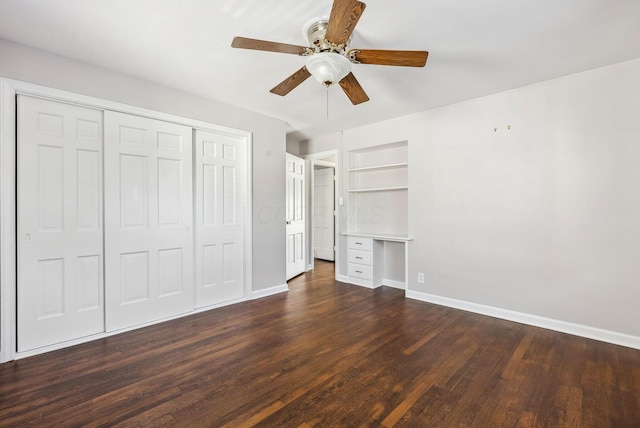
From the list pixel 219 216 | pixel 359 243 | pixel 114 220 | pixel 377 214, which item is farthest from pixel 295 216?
pixel 114 220

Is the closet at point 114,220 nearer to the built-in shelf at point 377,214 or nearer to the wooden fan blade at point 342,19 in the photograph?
the built-in shelf at point 377,214

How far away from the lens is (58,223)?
8.50 feet

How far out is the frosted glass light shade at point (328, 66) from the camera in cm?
198

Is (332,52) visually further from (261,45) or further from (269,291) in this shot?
(269,291)

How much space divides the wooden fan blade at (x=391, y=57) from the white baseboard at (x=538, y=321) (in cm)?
284

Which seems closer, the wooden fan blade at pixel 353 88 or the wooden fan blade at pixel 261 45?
the wooden fan blade at pixel 261 45

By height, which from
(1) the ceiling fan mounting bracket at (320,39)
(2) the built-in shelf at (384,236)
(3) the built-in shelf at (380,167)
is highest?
(1) the ceiling fan mounting bracket at (320,39)

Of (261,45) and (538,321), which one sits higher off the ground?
(261,45)

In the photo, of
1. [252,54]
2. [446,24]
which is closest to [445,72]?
[446,24]

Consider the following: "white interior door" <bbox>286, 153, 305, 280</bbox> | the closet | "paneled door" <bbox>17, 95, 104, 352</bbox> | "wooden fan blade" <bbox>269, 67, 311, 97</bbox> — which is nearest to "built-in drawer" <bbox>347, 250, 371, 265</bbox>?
"white interior door" <bbox>286, 153, 305, 280</bbox>

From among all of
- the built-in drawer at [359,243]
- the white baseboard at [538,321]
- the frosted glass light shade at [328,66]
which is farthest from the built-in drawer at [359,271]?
the frosted glass light shade at [328,66]

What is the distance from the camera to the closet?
8.17ft

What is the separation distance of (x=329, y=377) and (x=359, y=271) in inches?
104

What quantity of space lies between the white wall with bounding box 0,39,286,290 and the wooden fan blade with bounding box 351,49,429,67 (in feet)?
7.29
